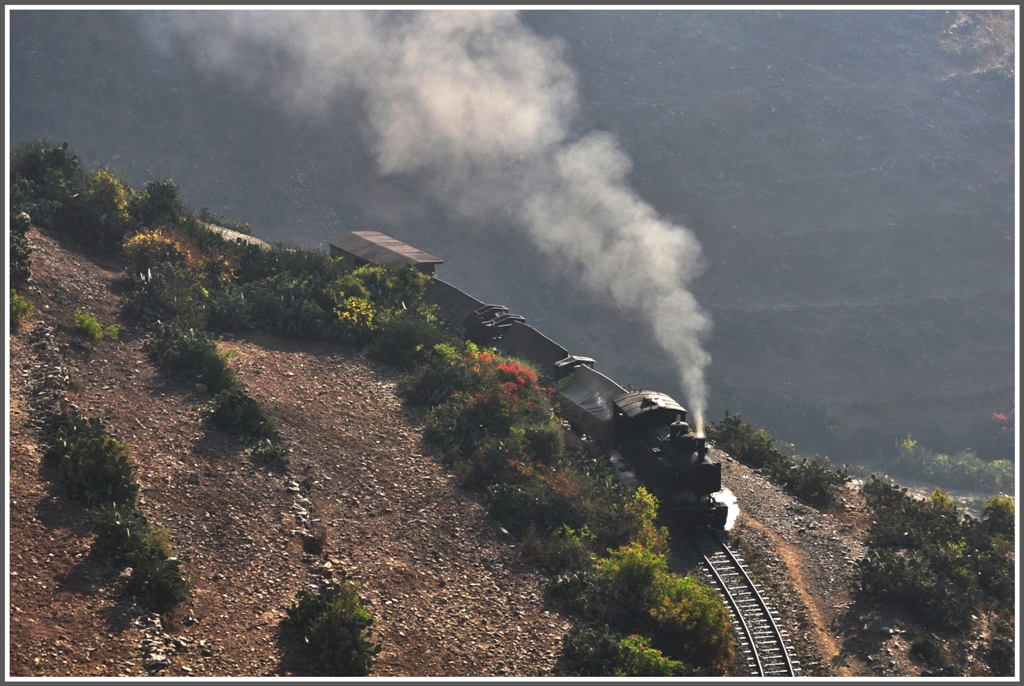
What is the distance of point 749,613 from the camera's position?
15.1m

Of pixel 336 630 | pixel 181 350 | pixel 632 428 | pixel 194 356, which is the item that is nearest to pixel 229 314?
pixel 181 350

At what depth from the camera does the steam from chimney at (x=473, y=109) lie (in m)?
55.3

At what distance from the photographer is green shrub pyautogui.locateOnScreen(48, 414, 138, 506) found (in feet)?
38.4

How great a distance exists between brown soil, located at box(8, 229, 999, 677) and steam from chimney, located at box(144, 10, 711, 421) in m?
36.1

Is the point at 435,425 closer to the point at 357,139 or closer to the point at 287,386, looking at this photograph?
the point at 287,386

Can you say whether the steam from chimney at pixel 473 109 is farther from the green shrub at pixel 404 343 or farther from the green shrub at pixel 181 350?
the green shrub at pixel 181 350

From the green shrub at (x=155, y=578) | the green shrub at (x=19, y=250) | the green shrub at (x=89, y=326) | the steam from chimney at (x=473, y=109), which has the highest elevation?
the steam from chimney at (x=473, y=109)

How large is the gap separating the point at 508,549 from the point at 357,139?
5116cm

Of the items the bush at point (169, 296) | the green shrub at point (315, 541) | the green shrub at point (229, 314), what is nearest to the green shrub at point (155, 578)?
the green shrub at point (315, 541)

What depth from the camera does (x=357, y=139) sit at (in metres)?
61.1

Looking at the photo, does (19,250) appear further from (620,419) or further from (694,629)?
(694,629)

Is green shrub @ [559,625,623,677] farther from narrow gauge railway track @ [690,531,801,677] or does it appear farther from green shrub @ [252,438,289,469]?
green shrub @ [252,438,289,469]

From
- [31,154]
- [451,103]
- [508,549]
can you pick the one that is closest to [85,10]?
[451,103]

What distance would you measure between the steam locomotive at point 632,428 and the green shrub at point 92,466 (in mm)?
10793
